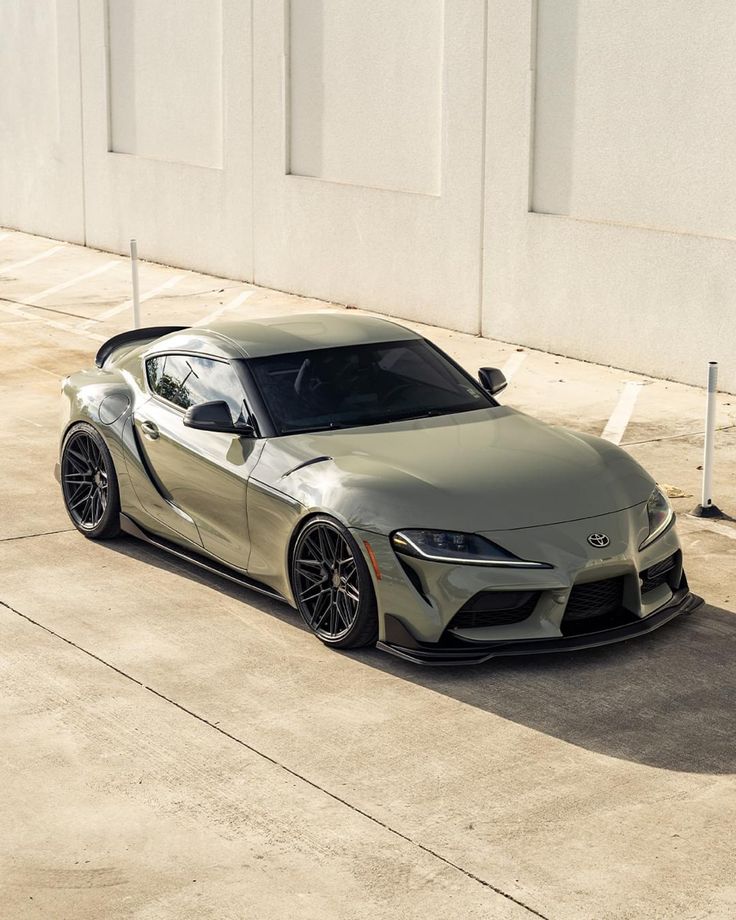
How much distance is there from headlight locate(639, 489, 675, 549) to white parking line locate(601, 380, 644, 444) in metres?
3.82

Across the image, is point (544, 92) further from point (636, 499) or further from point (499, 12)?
point (636, 499)

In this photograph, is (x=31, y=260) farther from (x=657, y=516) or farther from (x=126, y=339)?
(x=657, y=516)

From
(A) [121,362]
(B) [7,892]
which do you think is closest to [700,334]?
(A) [121,362]

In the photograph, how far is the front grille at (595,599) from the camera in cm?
734

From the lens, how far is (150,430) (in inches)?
353

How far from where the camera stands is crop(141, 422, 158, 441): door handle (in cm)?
893

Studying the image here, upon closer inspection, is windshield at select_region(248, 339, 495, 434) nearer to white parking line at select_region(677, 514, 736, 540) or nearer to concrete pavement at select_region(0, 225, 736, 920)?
concrete pavement at select_region(0, 225, 736, 920)

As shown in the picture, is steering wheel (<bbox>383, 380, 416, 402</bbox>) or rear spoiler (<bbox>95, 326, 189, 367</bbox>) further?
rear spoiler (<bbox>95, 326, 189, 367</bbox>)

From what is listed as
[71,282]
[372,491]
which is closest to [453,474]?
[372,491]

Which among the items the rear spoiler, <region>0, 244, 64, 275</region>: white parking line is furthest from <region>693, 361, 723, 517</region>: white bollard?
<region>0, 244, 64, 275</region>: white parking line

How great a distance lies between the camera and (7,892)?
5422 mm

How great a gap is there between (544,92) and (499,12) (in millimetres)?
1014

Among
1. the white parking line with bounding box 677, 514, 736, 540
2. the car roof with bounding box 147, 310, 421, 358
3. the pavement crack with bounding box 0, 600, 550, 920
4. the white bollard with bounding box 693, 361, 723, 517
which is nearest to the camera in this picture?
the pavement crack with bounding box 0, 600, 550, 920

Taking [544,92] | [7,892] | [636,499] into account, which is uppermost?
[544,92]
